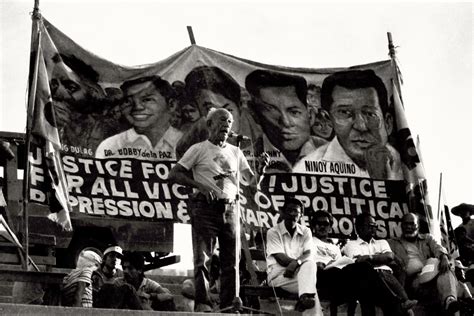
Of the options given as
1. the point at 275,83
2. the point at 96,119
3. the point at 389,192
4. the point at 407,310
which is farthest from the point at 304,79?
the point at 407,310

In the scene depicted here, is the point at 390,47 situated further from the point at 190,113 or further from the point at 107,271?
the point at 107,271

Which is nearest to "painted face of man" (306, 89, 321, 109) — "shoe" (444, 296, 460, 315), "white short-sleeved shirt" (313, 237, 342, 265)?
"white short-sleeved shirt" (313, 237, 342, 265)

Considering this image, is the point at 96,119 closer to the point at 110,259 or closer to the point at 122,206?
the point at 122,206

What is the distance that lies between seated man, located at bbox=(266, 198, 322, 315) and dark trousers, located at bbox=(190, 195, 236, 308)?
383 mm

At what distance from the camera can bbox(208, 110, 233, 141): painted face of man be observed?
31.2 ft

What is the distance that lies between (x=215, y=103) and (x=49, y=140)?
2300 mm

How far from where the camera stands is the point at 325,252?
31.9ft

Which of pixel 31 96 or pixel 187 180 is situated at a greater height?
pixel 31 96

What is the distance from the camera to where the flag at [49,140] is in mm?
10820

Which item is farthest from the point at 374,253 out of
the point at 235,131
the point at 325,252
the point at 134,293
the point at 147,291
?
the point at 235,131

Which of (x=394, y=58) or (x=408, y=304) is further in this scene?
(x=394, y=58)

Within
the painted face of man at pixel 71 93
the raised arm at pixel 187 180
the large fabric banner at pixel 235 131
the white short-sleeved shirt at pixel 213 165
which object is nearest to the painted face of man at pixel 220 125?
the white short-sleeved shirt at pixel 213 165

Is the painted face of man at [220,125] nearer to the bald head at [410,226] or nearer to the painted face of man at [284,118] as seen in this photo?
the bald head at [410,226]

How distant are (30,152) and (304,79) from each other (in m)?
3.91
